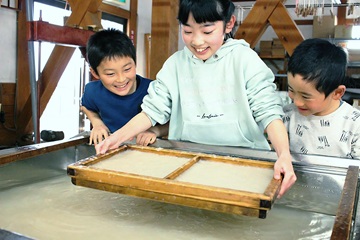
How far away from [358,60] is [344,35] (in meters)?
0.71

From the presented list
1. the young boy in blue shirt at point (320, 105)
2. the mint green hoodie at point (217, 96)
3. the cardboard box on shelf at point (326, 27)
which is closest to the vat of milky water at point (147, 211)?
the mint green hoodie at point (217, 96)

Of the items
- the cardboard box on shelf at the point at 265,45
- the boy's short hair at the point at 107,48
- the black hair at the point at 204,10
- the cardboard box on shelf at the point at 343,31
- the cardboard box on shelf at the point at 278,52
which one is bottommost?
the boy's short hair at the point at 107,48

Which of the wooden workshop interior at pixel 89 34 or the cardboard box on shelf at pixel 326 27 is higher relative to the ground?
the cardboard box on shelf at pixel 326 27

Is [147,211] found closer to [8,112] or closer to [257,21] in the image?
[257,21]

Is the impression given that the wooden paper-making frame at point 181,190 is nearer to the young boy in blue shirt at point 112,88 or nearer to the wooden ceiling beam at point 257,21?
the young boy in blue shirt at point 112,88

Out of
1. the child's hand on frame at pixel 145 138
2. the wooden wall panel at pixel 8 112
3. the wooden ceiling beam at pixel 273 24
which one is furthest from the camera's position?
the wooden wall panel at pixel 8 112

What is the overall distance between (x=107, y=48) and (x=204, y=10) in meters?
0.60

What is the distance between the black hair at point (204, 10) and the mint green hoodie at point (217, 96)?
0.19m

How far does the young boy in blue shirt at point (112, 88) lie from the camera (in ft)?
5.36

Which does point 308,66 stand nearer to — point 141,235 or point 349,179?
point 349,179

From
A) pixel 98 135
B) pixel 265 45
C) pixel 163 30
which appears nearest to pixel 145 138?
pixel 98 135

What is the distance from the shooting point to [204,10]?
1.22 metres

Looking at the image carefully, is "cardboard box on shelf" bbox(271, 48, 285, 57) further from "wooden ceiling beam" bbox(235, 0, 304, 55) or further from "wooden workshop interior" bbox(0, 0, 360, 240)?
"wooden workshop interior" bbox(0, 0, 360, 240)

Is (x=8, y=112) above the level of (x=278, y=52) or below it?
below
